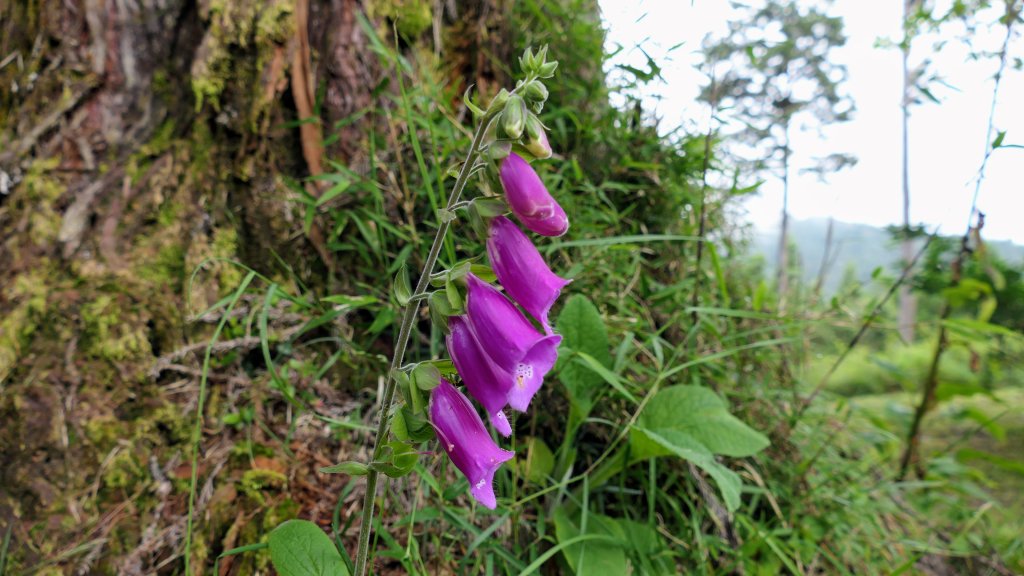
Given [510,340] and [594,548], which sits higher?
[510,340]

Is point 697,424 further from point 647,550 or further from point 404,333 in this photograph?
point 404,333

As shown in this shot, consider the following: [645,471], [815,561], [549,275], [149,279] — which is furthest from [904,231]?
[149,279]

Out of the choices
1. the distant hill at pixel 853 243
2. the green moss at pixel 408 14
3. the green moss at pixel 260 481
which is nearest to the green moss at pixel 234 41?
the green moss at pixel 408 14

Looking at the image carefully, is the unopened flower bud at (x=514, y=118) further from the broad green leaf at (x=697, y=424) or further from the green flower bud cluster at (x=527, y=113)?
the broad green leaf at (x=697, y=424)

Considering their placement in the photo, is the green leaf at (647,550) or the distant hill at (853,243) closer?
the green leaf at (647,550)

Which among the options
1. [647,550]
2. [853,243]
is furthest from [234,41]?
[853,243]

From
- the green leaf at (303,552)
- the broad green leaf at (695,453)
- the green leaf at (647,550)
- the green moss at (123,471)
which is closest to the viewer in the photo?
the green leaf at (303,552)

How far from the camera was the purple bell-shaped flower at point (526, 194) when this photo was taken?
3.48 ft

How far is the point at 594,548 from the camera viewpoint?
171cm

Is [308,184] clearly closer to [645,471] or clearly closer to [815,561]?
[645,471]

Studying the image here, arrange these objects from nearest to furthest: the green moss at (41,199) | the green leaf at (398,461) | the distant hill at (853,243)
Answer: the green leaf at (398,461) → the green moss at (41,199) → the distant hill at (853,243)

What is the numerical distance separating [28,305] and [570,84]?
2.38 m

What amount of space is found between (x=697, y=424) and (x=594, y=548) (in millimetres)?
499

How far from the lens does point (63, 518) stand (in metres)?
1.79
